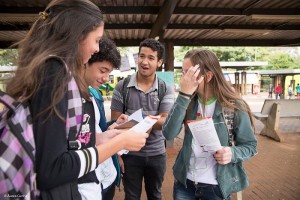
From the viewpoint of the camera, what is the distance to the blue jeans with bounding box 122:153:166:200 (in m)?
2.86

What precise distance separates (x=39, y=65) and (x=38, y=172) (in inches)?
15.6

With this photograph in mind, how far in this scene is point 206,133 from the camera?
1779 mm

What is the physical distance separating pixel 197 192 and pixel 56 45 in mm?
1415

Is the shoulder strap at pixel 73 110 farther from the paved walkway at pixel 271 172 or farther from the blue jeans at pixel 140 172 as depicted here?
the paved walkway at pixel 271 172

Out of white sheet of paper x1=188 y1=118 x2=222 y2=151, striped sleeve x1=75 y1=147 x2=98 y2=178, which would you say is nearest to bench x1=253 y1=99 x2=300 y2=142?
white sheet of paper x1=188 y1=118 x2=222 y2=151

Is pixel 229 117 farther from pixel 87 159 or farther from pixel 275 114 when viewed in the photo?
pixel 275 114

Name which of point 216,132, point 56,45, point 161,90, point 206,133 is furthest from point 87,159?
point 161,90

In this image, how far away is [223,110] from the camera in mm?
2027

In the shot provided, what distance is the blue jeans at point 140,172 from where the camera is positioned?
286 centimetres

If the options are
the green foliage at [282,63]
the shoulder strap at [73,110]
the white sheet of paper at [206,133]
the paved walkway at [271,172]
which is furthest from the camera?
the green foliage at [282,63]

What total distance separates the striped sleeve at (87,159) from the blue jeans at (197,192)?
41.4 inches

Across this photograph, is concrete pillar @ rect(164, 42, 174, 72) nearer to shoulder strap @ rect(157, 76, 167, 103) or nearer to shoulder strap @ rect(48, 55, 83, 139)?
shoulder strap @ rect(157, 76, 167, 103)

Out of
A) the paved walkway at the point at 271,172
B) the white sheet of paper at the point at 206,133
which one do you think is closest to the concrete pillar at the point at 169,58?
the paved walkway at the point at 271,172

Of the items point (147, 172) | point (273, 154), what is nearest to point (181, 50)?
point (273, 154)
